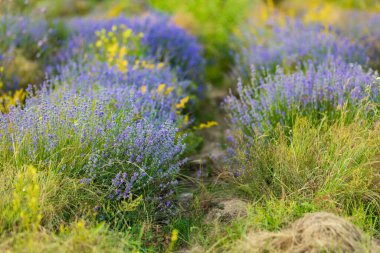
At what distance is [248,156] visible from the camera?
13.1 ft

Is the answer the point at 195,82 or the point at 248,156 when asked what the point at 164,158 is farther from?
the point at 195,82

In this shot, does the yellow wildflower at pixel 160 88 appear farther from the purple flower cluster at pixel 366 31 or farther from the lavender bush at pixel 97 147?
the purple flower cluster at pixel 366 31

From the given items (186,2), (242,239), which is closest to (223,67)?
(186,2)

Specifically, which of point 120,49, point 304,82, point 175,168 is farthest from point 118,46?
point 175,168

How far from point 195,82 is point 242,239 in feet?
11.9

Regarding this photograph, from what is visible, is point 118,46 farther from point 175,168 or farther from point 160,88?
point 175,168

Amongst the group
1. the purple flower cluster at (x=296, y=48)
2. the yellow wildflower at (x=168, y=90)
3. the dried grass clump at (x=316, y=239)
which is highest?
the purple flower cluster at (x=296, y=48)

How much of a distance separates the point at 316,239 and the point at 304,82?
1970 millimetres

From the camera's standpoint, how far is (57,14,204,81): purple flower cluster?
6297 mm

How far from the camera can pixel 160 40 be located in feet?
21.4

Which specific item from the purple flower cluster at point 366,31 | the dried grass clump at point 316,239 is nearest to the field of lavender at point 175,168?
the dried grass clump at point 316,239

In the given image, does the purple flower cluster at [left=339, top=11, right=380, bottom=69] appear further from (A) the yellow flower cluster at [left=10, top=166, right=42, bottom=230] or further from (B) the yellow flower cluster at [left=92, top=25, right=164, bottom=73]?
(A) the yellow flower cluster at [left=10, top=166, right=42, bottom=230]

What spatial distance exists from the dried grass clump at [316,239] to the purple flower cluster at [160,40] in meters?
3.45

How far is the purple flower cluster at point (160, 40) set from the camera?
630cm
